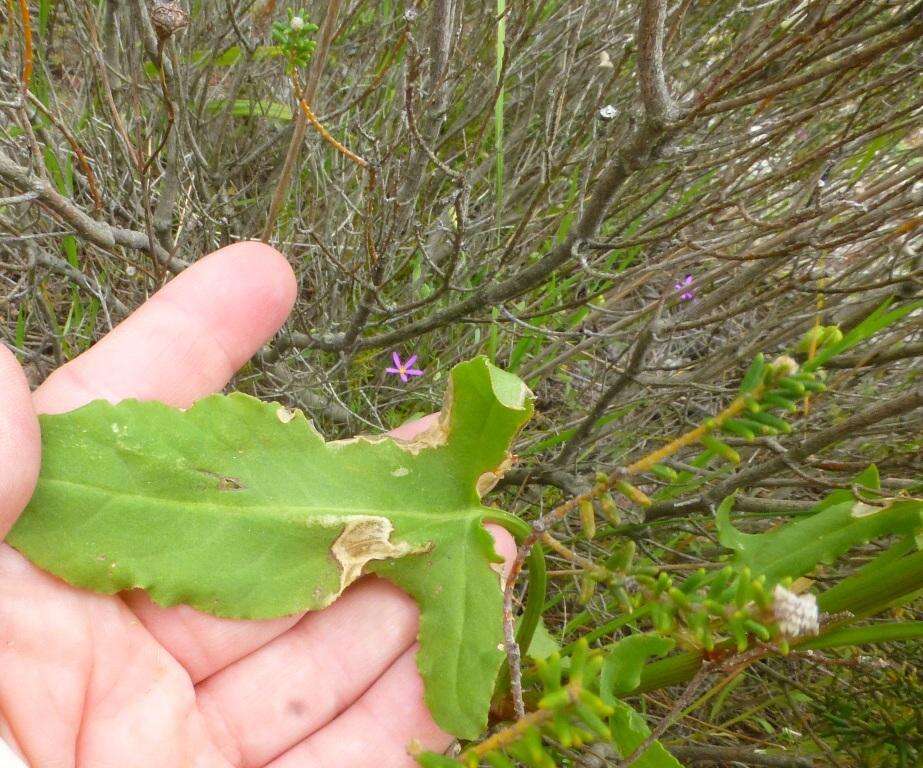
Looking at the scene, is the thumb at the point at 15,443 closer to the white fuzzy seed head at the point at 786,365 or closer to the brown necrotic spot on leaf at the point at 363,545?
the brown necrotic spot on leaf at the point at 363,545

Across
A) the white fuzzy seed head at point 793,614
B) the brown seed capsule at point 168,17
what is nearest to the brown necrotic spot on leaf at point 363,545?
the white fuzzy seed head at point 793,614

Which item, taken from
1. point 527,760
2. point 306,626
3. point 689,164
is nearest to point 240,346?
point 306,626

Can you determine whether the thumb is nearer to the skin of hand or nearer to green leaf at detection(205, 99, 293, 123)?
the skin of hand

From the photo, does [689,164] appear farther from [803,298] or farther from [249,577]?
[249,577]

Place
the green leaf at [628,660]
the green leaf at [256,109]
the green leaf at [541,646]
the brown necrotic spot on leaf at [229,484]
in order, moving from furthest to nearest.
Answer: the green leaf at [256,109]
the green leaf at [541,646]
the brown necrotic spot on leaf at [229,484]
the green leaf at [628,660]

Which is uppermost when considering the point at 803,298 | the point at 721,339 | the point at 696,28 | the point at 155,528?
the point at 696,28

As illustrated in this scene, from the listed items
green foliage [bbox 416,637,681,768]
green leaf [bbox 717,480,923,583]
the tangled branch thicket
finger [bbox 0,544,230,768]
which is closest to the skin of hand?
finger [bbox 0,544,230,768]
